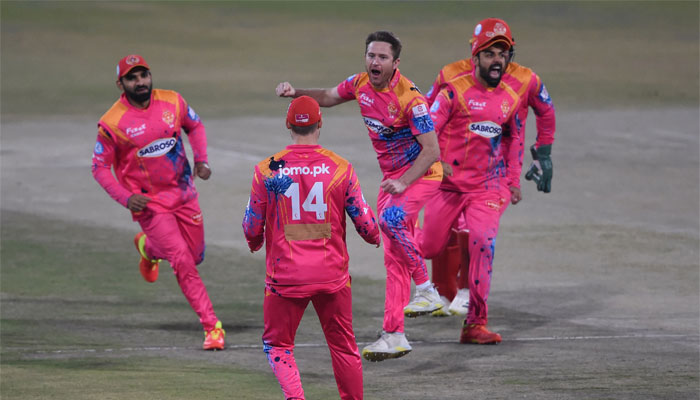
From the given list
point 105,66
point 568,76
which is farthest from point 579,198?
point 105,66

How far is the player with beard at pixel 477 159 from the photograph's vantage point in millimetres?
9484

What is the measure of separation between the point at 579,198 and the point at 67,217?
693 cm

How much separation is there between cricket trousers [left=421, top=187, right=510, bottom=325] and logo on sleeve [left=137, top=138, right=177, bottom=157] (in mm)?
2328

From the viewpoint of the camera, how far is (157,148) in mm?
9883

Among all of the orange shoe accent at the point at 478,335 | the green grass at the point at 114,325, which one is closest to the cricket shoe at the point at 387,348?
the green grass at the point at 114,325

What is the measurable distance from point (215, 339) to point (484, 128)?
2.88 metres

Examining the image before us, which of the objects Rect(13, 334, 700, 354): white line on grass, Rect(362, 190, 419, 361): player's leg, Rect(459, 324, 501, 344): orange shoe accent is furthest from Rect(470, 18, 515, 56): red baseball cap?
Rect(13, 334, 700, 354): white line on grass

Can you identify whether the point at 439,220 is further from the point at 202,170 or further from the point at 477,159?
the point at 202,170

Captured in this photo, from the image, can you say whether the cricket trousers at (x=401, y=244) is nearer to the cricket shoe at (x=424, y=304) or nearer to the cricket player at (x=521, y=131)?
the cricket shoe at (x=424, y=304)

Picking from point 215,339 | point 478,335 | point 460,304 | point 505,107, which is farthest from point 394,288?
point 460,304

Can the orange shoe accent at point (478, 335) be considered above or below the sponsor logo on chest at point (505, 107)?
below

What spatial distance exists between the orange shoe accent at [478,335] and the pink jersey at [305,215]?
2.98 metres

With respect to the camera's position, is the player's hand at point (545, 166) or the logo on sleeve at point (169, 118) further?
the player's hand at point (545, 166)

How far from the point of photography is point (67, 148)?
19.4m
